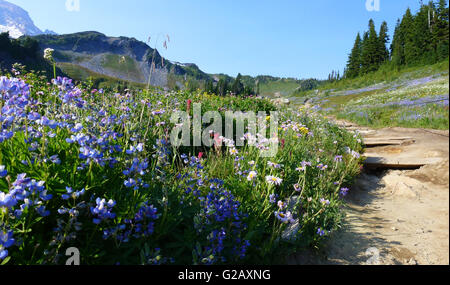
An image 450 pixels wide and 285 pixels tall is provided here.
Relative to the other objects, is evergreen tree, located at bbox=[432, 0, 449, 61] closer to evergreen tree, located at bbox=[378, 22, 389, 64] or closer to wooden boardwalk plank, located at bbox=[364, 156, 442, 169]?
wooden boardwalk plank, located at bbox=[364, 156, 442, 169]

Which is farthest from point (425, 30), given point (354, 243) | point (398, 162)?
point (354, 243)

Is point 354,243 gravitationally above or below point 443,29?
below

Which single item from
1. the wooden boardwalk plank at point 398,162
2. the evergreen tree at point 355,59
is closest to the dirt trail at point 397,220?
the wooden boardwalk plank at point 398,162

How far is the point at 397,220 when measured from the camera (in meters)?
3.39

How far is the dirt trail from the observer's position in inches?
100

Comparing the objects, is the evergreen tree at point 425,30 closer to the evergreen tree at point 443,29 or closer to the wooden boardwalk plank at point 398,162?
the evergreen tree at point 443,29

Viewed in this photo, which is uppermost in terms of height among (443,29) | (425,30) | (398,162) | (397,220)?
(425,30)

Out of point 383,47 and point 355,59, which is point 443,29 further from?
point 355,59

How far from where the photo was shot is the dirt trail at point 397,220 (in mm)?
2541

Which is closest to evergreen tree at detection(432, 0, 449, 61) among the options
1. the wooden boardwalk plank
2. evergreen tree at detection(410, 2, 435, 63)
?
evergreen tree at detection(410, 2, 435, 63)

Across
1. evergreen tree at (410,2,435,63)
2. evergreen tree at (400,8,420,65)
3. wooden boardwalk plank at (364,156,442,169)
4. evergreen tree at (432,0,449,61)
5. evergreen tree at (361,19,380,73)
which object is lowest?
wooden boardwalk plank at (364,156,442,169)

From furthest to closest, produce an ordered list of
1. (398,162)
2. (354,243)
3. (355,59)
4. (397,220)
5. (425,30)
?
1. (355,59)
2. (425,30)
3. (398,162)
4. (397,220)
5. (354,243)

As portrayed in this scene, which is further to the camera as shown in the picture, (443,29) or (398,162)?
(398,162)

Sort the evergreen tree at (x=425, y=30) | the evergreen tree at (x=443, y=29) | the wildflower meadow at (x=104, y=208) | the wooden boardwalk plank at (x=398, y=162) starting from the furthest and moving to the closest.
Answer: the wooden boardwalk plank at (x=398, y=162) < the evergreen tree at (x=425, y=30) < the wildflower meadow at (x=104, y=208) < the evergreen tree at (x=443, y=29)
